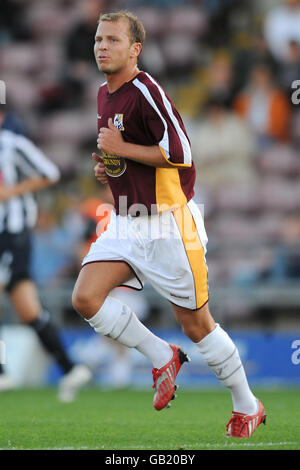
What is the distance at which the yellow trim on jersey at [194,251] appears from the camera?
5.31 metres

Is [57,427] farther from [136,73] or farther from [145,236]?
[136,73]

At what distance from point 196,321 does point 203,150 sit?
23.0ft

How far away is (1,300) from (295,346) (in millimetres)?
3329

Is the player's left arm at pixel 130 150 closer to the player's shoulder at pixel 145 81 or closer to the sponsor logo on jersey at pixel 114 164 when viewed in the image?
the sponsor logo on jersey at pixel 114 164

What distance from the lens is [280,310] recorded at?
412 inches

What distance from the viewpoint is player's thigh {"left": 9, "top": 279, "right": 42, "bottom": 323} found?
27.8 feet

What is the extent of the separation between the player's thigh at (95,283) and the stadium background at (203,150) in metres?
3.70

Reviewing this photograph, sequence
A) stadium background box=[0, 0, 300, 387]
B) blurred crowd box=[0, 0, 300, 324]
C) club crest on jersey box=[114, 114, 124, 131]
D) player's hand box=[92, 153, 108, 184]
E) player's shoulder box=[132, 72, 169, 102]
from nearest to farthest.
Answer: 1. player's shoulder box=[132, 72, 169, 102]
2. club crest on jersey box=[114, 114, 124, 131]
3. player's hand box=[92, 153, 108, 184]
4. stadium background box=[0, 0, 300, 387]
5. blurred crowd box=[0, 0, 300, 324]

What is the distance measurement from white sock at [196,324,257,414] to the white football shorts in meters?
0.22

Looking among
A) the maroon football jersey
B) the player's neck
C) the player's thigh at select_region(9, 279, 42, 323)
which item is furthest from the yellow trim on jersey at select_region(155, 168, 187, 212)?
the player's thigh at select_region(9, 279, 42, 323)

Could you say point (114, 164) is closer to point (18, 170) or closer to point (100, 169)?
point (100, 169)

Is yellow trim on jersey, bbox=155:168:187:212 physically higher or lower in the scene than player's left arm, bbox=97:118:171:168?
lower

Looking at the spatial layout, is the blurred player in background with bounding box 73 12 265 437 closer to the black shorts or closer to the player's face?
the player's face
